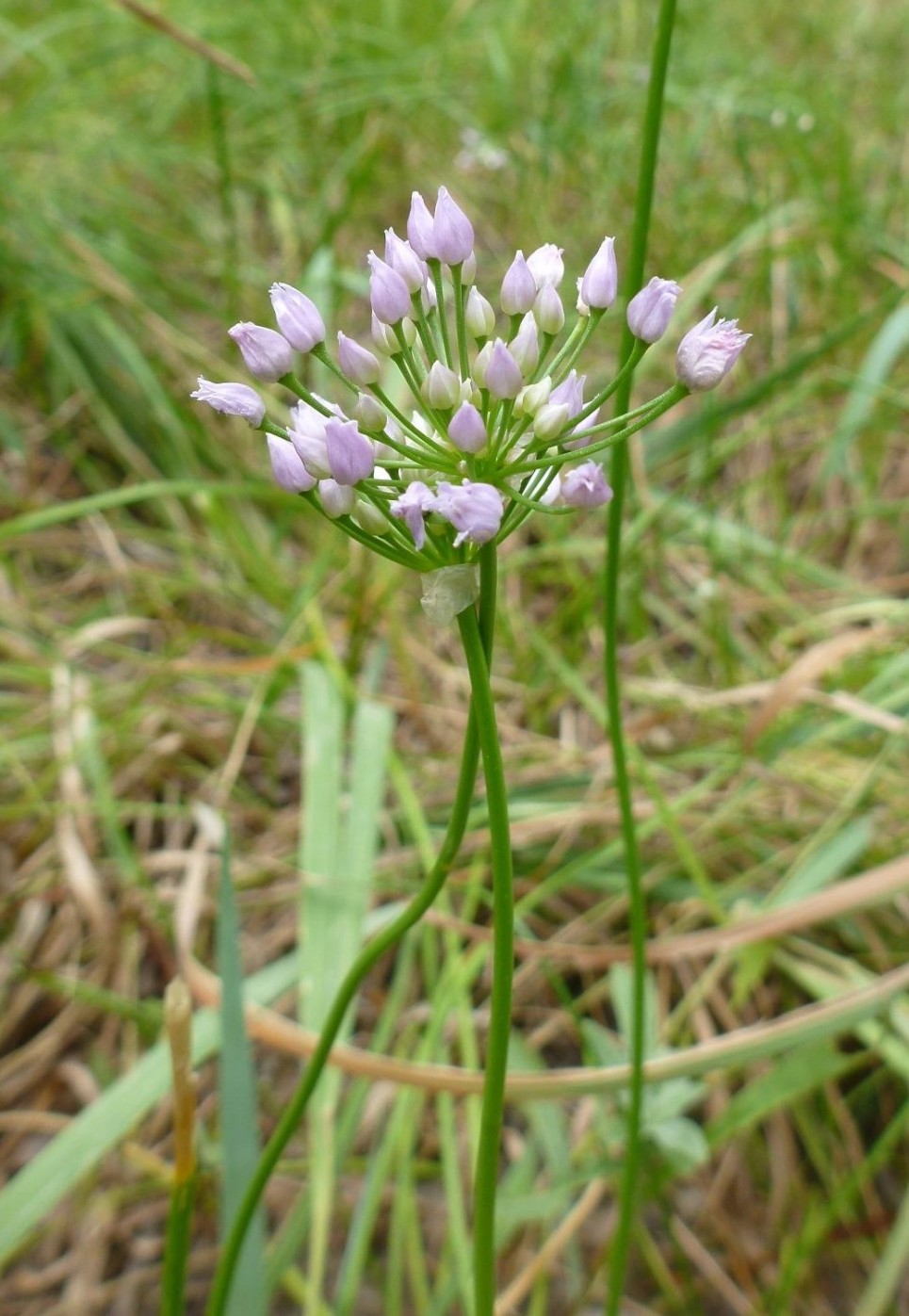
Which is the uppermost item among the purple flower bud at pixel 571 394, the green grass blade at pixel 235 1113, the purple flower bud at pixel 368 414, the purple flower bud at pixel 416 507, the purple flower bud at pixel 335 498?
the purple flower bud at pixel 571 394

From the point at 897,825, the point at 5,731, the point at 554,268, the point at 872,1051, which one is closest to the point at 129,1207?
the point at 5,731

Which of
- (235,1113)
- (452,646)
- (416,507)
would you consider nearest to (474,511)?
(416,507)

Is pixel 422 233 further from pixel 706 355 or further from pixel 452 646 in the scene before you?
pixel 452 646

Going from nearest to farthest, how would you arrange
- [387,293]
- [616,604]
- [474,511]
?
1. [474,511]
2. [387,293]
3. [616,604]

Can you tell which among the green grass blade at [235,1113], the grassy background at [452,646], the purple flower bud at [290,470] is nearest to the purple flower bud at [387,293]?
the purple flower bud at [290,470]

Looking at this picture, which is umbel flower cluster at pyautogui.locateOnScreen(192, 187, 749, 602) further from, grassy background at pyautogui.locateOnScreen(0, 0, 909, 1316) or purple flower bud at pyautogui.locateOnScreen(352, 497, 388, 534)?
grassy background at pyautogui.locateOnScreen(0, 0, 909, 1316)

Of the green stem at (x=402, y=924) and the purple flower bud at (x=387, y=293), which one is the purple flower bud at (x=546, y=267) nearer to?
the purple flower bud at (x=387, y=293)

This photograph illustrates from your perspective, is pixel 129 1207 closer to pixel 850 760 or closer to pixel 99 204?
pixel 850 760
